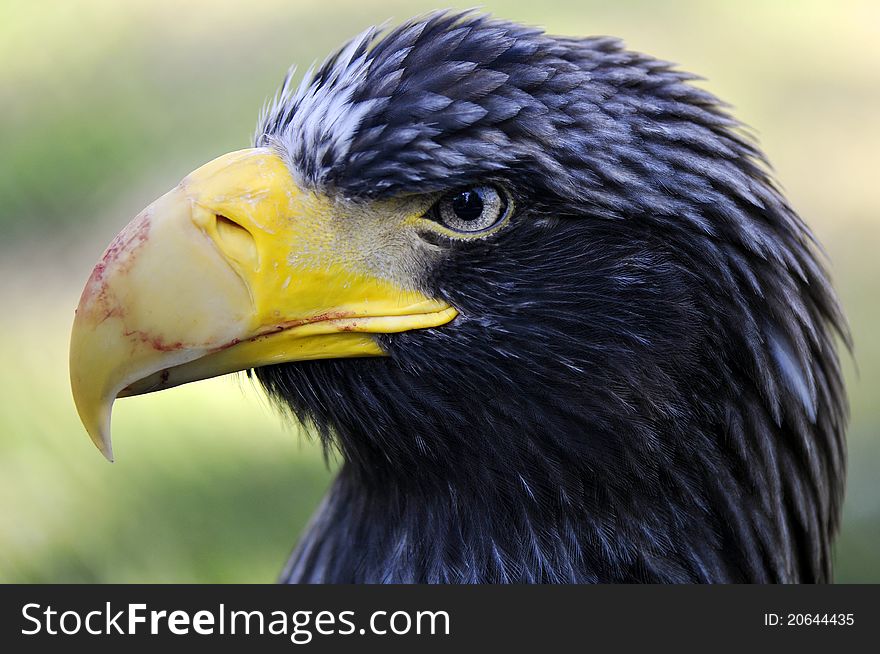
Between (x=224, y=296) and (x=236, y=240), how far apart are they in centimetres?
12

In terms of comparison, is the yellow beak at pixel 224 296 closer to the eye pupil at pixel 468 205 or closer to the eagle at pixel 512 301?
the eagle at pixel 512 301

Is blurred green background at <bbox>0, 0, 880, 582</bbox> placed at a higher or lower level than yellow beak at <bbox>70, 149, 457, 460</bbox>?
higher

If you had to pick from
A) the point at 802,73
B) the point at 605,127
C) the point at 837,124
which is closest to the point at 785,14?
the point at 802,73

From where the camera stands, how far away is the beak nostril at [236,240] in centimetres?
204

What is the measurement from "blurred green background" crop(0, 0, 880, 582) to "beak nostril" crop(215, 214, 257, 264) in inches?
28.7

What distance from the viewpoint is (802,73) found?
6.96m

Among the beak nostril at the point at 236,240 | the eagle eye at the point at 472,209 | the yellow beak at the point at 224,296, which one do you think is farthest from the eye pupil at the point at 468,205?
the beak nostril at the point at 236,240

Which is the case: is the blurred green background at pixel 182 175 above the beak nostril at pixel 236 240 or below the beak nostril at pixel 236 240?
above

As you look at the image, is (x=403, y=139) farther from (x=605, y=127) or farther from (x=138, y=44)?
(x=138, y=44)

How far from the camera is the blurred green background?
391 cm

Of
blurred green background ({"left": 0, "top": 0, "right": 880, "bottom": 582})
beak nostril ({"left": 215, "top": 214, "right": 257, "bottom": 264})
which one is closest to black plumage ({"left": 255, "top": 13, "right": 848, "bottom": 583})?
beak nostril ({"left": 215, "top": 214, "right": 257, "bottom": 264})

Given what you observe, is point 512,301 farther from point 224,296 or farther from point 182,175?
point 182,175

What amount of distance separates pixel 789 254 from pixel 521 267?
1.96ft

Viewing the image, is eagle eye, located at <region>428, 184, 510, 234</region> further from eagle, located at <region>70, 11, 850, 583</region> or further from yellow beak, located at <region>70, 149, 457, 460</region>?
yellow beak, located at <region>70, 149, 457, 460</region>
